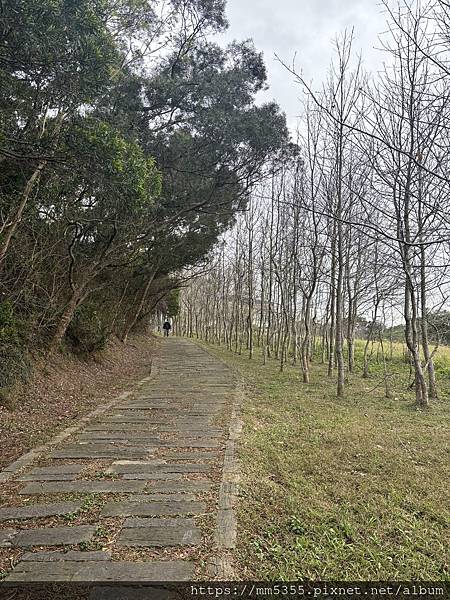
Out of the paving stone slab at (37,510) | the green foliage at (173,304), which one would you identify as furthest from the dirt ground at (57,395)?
the green foliage at (173,304)

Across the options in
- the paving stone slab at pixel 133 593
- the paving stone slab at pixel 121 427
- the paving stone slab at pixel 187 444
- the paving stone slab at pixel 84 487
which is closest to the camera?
the paving stone slab at pixel 133 593

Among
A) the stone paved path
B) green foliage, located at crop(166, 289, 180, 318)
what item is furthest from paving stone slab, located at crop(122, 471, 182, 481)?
green foliage, located at crop(166, 289, 180, 318)

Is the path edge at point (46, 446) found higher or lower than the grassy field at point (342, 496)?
lower

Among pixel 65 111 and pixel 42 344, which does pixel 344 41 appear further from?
pixel 42 344

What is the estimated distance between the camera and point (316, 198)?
10.4 m

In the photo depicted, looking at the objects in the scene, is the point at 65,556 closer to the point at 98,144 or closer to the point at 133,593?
the point at 133,593

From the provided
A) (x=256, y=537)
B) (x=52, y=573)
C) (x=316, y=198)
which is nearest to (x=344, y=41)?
(x=316, y=198)

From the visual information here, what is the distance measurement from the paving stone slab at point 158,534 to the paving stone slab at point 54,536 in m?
0.25

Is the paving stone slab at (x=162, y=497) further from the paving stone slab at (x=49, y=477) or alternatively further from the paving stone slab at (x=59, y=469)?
the paving stone slab at (x=59, y=469)

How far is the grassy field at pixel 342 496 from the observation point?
8.15 ft

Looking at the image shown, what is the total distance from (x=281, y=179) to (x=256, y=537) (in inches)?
473

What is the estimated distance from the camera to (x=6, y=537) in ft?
8.87

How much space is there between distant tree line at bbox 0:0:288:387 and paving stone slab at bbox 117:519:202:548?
428cm

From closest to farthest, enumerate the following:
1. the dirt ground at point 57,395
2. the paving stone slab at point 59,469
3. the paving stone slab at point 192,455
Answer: the paving stone slab at point 59,469
the paving stone slab at point 192,455
the dirt ground at point 57,395
